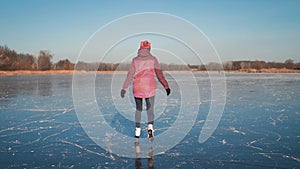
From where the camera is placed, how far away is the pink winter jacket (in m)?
3.71

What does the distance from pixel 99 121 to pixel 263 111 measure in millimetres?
3679

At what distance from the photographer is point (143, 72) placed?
3746mm

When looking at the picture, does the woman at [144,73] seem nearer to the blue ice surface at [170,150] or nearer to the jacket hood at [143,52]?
the jacket hood at [143,52]

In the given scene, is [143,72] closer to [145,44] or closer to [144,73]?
[144,73]

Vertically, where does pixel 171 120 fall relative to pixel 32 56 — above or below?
below

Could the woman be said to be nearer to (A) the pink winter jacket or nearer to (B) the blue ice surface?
(A) the pink winter jacket

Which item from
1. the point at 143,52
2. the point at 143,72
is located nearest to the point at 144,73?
the point at 143,72

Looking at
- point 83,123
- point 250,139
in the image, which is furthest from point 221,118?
point 83,123

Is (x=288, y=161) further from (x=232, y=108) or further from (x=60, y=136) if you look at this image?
(x=232, y=108)

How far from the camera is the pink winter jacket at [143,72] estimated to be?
12.2 ft

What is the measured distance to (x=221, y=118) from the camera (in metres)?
5.28

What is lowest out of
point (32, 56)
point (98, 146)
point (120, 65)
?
point (98, 146)

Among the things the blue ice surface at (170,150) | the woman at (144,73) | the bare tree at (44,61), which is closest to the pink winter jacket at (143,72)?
the woman at (144,73)

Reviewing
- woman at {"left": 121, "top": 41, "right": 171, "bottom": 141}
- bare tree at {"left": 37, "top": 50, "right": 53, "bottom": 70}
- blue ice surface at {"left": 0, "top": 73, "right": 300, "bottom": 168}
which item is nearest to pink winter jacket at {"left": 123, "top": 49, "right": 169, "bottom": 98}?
woman at {"left": 121, "top": 41, "right": 171, "bottom": 141}
